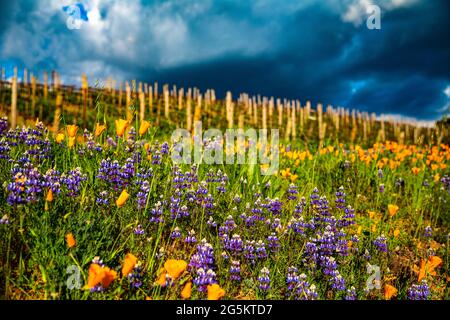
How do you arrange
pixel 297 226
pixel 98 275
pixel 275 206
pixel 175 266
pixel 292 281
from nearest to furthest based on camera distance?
1. pixel 98 275
2. pixel 175 266
3. pixel 292 281
4. pixel 297 226
5. pixel 275 206

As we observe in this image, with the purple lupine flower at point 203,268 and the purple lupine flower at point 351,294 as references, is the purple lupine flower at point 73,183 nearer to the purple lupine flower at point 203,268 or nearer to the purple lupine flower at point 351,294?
the purple lupine flower at point 203,268

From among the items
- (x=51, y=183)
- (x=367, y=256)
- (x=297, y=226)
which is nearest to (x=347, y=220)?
(x=367, y=256)

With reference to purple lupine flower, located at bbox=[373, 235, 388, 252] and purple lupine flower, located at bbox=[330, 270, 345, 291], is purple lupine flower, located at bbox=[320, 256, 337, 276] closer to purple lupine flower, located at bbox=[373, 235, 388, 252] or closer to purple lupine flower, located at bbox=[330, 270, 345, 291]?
purple lupine flower, located at bbox=[330, 270, 345, 291]

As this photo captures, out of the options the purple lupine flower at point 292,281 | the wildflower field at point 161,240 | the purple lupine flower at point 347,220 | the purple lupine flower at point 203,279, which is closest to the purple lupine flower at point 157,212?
the wildflower field at point 161,240

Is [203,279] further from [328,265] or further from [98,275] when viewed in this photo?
[328,265]

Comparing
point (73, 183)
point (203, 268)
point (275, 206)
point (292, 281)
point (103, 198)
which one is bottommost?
point (292, 281)

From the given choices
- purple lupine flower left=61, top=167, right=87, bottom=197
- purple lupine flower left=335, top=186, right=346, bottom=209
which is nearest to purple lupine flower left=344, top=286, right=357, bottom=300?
purple lupine flower left=335, top=186, right=346, bottom=209

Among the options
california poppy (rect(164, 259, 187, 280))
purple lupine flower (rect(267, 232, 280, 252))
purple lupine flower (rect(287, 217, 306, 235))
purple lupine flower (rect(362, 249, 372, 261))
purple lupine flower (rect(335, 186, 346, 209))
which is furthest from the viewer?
purple lupine flower (rect(335, 186, 346, 209))

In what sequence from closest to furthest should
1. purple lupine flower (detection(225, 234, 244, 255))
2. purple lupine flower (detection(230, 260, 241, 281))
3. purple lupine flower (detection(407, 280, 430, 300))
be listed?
purple lupine flower (detection(230, 260, 241, 281)) < purple lupine flower (detection(407, 280, 430, 300)) < purple lupine flower (detection(225, 234, 244, 255))

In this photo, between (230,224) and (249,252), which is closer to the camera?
(249,252)
